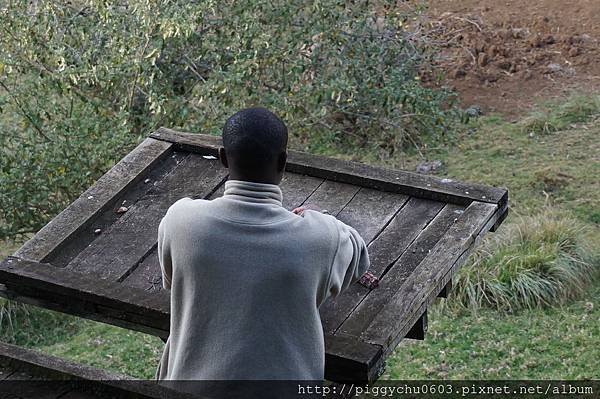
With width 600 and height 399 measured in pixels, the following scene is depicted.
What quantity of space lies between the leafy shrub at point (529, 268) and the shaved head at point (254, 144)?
326 cm

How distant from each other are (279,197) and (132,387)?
65cm

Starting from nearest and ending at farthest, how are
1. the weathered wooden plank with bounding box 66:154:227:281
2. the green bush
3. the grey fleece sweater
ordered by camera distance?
the grey fleece sweater < the weathered wooden plank with bounding box 66:154:227:281 < the green bush

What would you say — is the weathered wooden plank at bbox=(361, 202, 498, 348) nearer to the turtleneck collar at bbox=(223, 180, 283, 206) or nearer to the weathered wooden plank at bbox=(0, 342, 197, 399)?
the turtleneck collar at bbox=(223, 180, 283, 206)

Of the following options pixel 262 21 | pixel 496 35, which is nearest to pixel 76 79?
pixel 262 21

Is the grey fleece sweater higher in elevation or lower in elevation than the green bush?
higher

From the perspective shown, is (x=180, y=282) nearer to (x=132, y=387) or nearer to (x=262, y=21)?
(x=132, y=387)

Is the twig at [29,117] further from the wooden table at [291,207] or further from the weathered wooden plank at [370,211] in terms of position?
the weathered wooden plank at [370,211]

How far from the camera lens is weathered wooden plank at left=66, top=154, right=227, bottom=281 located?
343cm

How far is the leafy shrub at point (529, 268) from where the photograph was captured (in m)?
5.86

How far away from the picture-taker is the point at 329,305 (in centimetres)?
317

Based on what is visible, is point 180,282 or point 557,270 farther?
point 557,270

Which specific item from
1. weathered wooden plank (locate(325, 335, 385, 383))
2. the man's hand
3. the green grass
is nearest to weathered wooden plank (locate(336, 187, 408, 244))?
the man's hand

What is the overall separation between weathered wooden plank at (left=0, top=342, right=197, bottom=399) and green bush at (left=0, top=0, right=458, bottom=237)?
293 cm

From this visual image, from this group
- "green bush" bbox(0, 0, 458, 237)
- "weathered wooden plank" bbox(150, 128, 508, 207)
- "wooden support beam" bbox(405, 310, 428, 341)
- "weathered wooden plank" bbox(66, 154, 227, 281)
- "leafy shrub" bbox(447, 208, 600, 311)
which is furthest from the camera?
"green bush" bbox(0, 0, 458, 237)
